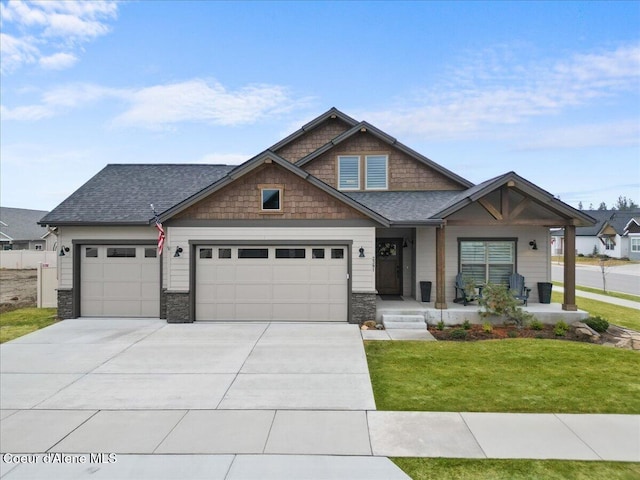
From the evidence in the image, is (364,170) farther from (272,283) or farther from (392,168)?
(272,283)

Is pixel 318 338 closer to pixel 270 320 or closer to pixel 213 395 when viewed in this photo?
pixel 270 320

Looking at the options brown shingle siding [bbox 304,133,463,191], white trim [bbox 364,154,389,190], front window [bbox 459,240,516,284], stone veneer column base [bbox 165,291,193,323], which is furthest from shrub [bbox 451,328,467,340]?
stone veneer column base [bbox 165,291,193,323]

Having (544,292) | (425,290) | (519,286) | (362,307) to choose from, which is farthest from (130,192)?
(544,292)

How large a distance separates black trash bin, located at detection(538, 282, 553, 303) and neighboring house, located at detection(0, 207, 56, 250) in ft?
138

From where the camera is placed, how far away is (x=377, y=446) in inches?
182

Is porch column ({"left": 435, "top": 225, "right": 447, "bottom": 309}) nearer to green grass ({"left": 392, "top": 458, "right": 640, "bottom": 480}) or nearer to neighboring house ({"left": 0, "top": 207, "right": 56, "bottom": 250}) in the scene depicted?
green grass ({"left": 392, "top": 458, "right": 640, "bottom": 480})

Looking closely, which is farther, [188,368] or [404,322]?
[404,322]

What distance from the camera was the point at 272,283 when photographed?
11711mm

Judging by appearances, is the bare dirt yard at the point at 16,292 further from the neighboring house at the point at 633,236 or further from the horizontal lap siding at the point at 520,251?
the neighboring house at the point at 633,236

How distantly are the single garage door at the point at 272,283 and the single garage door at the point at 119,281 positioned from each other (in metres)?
1.90

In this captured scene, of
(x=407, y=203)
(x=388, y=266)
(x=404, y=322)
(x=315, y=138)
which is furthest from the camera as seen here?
(x=315, y=138)

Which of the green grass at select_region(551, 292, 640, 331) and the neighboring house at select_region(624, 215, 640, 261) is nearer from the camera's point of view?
the green grass at select_region(551, 292, 640, 331)

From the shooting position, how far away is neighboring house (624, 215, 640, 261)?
138 ft

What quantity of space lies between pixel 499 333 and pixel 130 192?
1337 cm
